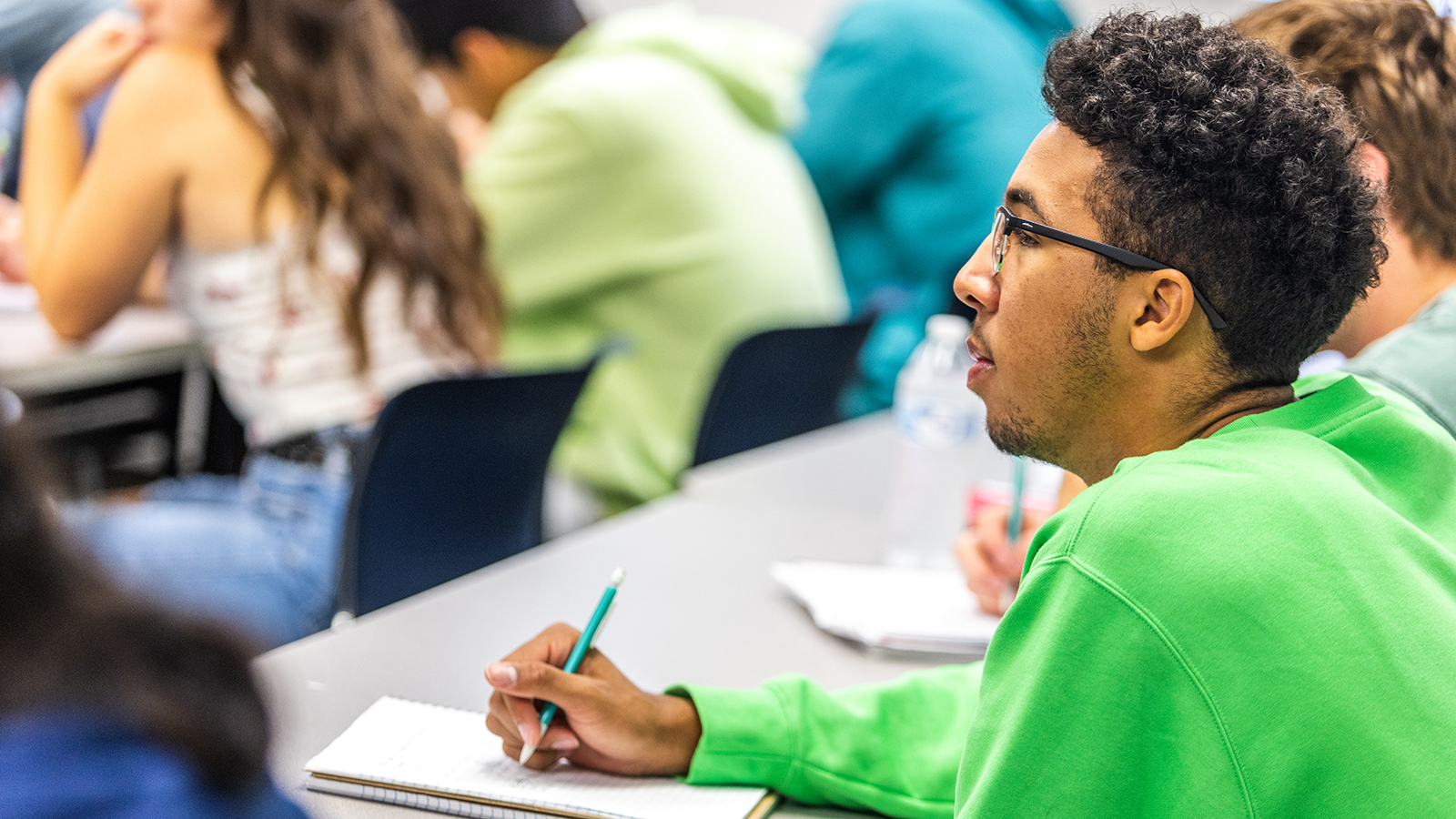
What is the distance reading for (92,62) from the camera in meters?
1.92

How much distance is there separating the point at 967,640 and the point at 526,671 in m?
0.53

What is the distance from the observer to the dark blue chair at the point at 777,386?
2121 millimetres

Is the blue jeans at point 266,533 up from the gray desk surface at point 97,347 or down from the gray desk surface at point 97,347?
down

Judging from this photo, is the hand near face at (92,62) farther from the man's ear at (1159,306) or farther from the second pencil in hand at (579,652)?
the man's ear at (1159,306)

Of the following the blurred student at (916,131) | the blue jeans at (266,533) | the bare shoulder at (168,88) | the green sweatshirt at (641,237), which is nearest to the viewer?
the blue jeans at (266,533)

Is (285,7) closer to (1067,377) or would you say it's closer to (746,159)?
(746,159)

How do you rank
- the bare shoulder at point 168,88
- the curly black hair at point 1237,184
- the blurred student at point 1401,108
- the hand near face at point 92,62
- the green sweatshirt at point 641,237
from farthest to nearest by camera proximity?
the green sweatshirt at point 641,237, the hand near face at point 92,62, the bare shoulder at point 168,88, the blurred student at point 1401,108, the curly black hair at point 1237,184

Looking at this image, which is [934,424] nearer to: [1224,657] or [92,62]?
[1224,657]

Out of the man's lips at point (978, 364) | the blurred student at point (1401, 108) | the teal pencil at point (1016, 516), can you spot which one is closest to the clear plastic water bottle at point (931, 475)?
the teal pencil at point (1016, 516)

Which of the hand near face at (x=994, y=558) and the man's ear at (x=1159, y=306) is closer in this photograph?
the man's ear at (x=1159, y=306)

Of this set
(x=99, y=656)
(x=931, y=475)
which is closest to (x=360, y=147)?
(x=931, y=475)

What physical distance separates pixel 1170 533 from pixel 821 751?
38 centimetres

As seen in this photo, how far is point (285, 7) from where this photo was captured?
1.87 metres

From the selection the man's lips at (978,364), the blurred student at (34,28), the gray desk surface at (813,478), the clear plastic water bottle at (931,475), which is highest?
the blurred student at (34,28)
